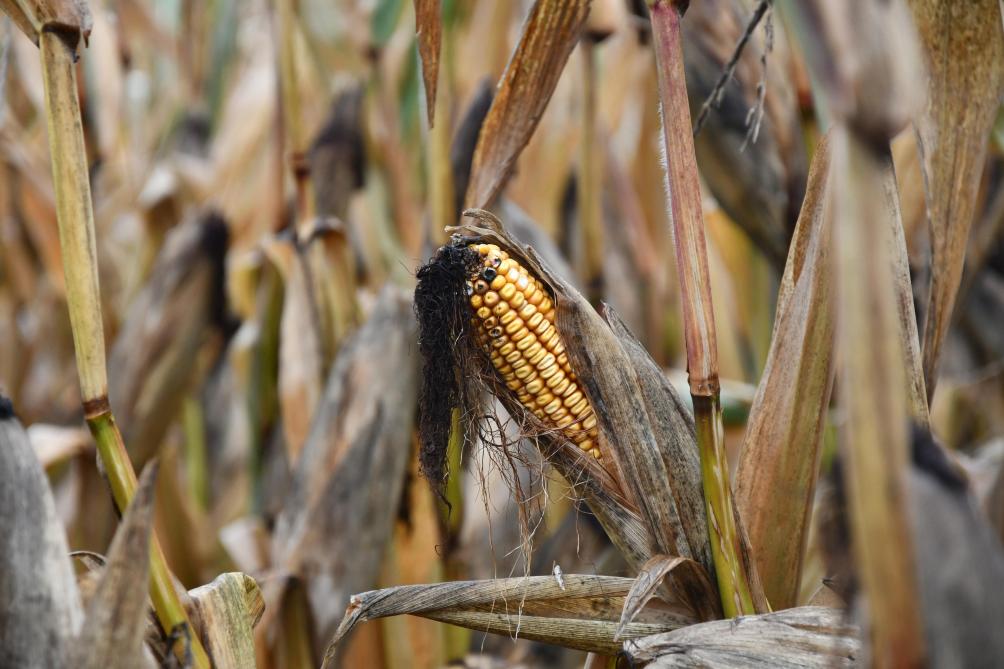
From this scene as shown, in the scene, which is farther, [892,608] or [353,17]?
[353,17]

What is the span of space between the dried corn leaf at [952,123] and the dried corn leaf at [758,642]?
1.41ft

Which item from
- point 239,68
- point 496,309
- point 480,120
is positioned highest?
point 239,68

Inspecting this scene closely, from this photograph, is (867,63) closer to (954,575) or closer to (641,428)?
(954,575)

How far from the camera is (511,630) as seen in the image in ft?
2.79

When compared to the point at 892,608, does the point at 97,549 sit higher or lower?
higher

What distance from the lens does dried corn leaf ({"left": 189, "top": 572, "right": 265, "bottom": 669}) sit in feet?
2.76

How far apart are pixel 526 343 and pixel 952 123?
0.61m

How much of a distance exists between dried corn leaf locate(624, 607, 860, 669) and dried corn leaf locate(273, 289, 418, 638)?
0.78 meters

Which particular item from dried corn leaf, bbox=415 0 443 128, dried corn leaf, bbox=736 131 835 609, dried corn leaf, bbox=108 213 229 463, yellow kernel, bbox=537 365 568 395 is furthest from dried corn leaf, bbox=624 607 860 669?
dried corn leaf, bbox=108 213 229 463

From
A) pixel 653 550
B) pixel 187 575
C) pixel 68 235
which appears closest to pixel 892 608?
pixel 653 550

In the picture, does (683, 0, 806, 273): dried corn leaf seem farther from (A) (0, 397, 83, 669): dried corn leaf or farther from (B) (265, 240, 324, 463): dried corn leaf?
(A) (0, 397, 83, 669): dried corn leaf

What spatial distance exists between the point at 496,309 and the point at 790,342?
0.29 meters

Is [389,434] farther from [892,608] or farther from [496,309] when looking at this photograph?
[892,608]

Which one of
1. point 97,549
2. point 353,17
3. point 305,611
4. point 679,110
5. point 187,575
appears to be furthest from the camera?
point 353,17
